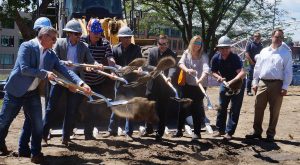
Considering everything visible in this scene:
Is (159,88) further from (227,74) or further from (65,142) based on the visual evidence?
(65,142)

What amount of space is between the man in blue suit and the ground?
1.85 ft

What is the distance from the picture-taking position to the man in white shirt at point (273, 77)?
8328mm

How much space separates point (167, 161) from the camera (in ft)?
22.6

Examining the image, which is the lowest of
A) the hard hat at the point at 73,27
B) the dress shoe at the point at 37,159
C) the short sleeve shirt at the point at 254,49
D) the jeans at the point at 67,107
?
the dress shoe at the point at 37,159

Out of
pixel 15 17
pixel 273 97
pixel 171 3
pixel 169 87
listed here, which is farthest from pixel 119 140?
pixel 171 3

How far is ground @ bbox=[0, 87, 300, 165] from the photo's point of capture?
6922mm

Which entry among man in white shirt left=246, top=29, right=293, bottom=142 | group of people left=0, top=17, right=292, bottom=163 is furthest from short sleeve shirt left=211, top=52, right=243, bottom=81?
man in white shirt left=246, top=29, right=293, bottom=142

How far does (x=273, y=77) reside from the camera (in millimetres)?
8359

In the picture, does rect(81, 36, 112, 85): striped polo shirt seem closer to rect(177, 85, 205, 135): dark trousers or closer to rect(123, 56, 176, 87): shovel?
rect(123, 56, 176, 87): shovel

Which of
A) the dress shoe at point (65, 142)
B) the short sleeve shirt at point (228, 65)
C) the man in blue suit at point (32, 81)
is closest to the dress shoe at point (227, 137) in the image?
the short sleeve shirt at point (228, 65)

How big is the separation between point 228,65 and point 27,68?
394 cm

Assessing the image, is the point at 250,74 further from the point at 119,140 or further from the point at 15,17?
the point at 15,17

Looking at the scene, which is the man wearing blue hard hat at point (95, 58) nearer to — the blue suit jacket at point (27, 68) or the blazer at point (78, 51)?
the blazer at point (78, 51)

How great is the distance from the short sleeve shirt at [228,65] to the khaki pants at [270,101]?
23.9 inches
